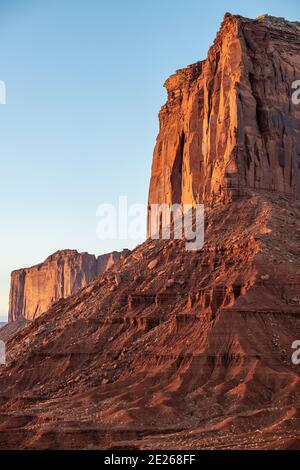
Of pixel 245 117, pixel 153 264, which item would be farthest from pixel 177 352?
pixel 245 117

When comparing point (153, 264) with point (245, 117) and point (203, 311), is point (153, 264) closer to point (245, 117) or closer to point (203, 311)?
point (203, 311)

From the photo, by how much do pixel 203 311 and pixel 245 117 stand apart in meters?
27.1

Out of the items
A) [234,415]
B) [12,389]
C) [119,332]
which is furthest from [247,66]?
[234,415]

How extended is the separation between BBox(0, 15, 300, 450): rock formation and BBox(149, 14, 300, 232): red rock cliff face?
15 cm

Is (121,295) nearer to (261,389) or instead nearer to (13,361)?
(13,361)

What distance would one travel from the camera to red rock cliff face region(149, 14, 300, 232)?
10619 centimetres

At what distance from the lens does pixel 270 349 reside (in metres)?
80.6

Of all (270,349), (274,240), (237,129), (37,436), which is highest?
(237,129)

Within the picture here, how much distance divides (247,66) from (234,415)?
45013 millimetres

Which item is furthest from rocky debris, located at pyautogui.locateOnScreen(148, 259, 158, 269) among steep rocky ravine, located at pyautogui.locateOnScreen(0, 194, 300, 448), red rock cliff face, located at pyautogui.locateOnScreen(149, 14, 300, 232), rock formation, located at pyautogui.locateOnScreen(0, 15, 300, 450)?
red rock cliff face, located at pyautogui.locateOnScreen(149, 14, 300, 232)

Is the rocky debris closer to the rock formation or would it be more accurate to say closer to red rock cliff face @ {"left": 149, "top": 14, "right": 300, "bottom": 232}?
the rock formation

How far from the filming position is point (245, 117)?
10688cm

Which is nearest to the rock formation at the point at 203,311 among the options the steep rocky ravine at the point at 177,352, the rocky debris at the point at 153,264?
the steep rocky ravine at the point at 177,352

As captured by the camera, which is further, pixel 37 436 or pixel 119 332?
pixel 119 332
